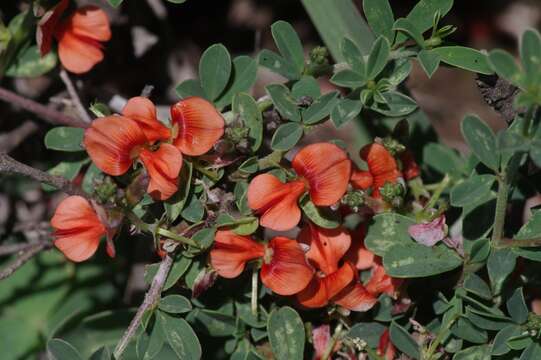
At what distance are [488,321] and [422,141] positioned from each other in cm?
59

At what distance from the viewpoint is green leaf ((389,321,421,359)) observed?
176cm

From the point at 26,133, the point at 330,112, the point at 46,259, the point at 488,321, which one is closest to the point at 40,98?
the point at 26,133

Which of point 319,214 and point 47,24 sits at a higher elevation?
point 47,24

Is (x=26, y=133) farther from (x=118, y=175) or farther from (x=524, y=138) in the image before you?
(x=524, y=138)

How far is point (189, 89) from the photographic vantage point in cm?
188

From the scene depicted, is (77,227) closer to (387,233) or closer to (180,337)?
(180,337)

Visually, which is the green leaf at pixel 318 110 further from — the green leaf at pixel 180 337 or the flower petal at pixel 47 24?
the flower petal at pixel 47 24

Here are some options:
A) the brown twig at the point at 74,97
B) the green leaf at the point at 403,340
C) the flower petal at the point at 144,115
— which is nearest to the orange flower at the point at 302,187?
the flower petal at the point at 144,115

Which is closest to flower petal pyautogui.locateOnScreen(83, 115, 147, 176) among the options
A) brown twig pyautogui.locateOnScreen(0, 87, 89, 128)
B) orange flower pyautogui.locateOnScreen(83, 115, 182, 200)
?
orange flower pyautogui.locateOnScreen(83, 115, 182, 200)

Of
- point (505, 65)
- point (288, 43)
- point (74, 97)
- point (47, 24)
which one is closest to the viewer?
point (505, 65)

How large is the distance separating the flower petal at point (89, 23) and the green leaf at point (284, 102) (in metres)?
0.50

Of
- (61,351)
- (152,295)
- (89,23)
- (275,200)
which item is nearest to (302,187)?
(275,200)

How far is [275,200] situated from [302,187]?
2.4 inches

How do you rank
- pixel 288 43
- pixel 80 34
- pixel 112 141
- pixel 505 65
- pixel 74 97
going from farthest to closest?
1. pixel 74 97
2. pixel 80 34
3. pixel 288 43
4. pixel 112 141
5. pixel 505 65
